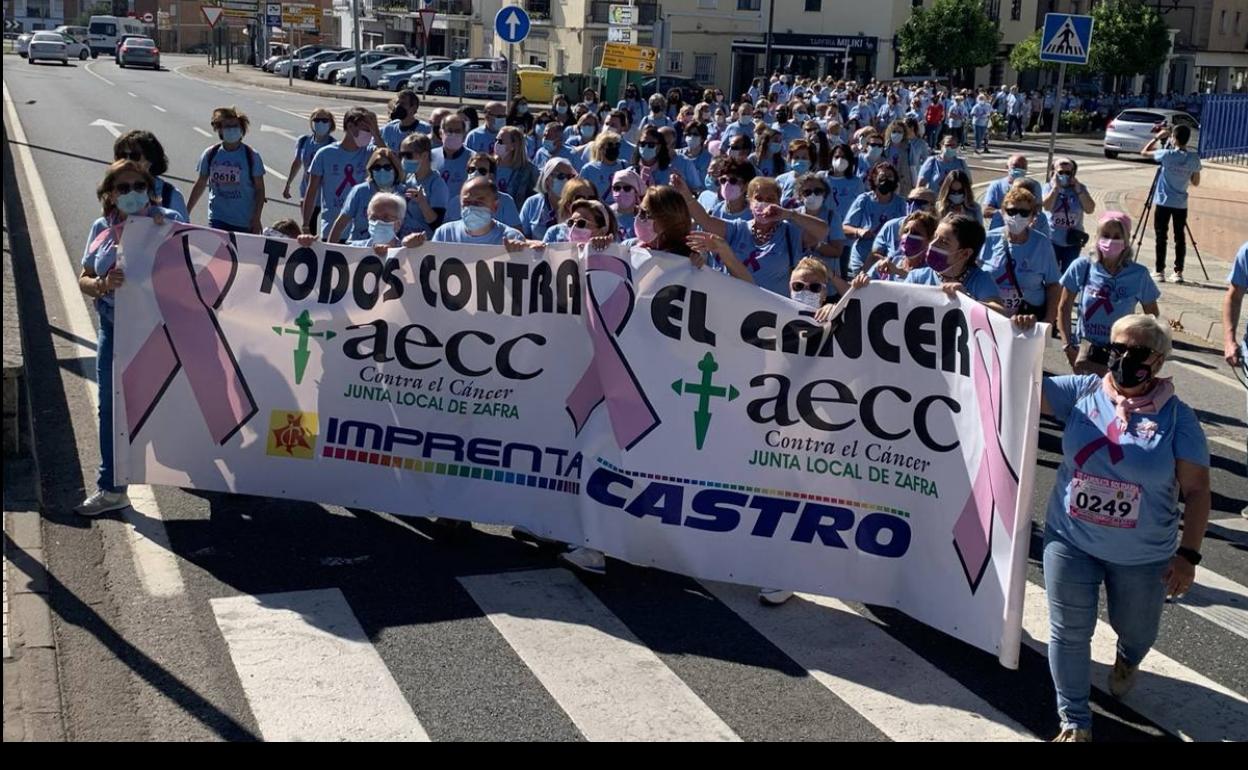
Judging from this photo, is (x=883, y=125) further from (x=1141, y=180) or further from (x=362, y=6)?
(x=362, y=6)

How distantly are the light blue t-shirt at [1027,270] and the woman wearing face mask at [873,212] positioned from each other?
146cm

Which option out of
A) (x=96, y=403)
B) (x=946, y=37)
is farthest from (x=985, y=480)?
(x=946, y=37)

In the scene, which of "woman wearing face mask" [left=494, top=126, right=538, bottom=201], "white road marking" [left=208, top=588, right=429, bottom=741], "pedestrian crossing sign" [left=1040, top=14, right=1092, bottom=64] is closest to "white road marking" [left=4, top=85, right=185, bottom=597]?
"white road marking" [left=208, top=588, right=429, bottom=741]

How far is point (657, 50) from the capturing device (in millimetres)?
33906

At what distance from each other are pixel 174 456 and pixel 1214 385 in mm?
8599

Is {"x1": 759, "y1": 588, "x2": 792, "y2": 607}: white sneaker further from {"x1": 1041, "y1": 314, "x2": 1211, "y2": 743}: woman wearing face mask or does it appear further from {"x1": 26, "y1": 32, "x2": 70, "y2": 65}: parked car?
{"x1": 26, "y1": 32, "x2": 70, "y2": 65}: parked car

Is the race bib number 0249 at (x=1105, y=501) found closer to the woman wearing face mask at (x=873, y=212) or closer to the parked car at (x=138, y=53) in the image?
the woman wearing face mask at (x=873, y=212)

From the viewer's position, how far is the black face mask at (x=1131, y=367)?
16.8 feet

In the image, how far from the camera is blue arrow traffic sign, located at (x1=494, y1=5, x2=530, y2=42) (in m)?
20.1

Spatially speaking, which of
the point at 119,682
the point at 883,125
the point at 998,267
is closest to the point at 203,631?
the point at 119,682

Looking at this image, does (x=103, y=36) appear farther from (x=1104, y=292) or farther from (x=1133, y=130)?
(x=1104, y=292)

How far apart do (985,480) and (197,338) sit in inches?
158

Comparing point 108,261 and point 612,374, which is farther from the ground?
point 108,261

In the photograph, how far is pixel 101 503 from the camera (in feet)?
24.9
